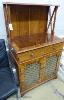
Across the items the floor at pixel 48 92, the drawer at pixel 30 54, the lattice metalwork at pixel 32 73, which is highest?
the drawer at pixel 30 54

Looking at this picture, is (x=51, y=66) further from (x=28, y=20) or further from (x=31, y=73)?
(x=28, y=20)

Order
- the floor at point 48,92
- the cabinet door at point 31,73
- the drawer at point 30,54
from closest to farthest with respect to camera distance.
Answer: the drawer at point 30,54
the cabinet door at point 31,73
the floor at point 48,92

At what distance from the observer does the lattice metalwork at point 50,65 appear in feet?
5.83

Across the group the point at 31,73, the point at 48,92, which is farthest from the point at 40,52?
the point at 48,92

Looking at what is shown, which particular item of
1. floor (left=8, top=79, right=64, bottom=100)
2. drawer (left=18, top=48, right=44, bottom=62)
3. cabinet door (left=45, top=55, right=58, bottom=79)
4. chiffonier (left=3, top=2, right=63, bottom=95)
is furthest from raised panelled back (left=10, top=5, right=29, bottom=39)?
floor (left=8, top=79, right=64, bottom=100)

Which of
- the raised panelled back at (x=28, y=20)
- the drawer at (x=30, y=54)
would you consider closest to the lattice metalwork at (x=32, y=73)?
the drawer at (x=30, y=54)

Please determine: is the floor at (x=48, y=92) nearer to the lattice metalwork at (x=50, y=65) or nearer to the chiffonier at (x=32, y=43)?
the chiffonier at (x=32, y=43)

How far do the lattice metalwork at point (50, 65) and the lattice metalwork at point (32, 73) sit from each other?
163mm

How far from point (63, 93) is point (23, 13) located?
4.22ft

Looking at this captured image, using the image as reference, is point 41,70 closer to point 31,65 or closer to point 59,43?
point 31,65

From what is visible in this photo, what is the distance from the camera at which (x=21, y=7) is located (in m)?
1.64

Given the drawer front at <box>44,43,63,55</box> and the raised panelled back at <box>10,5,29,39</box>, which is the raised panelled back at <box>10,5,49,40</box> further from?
the drawer front at <box>44,43,63,55</box>

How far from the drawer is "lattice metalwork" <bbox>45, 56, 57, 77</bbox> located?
23 centimetres

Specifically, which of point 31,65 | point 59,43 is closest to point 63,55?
point 59,43
